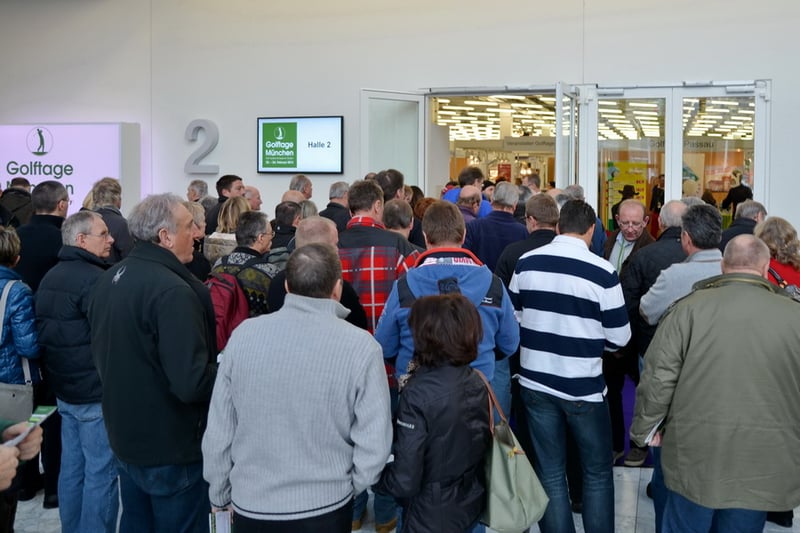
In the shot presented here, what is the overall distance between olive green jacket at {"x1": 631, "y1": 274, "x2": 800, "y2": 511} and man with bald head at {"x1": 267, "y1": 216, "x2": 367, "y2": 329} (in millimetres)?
1299

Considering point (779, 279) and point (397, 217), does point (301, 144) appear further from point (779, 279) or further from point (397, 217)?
point (779, 279)

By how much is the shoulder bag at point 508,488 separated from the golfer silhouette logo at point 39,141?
1094cm

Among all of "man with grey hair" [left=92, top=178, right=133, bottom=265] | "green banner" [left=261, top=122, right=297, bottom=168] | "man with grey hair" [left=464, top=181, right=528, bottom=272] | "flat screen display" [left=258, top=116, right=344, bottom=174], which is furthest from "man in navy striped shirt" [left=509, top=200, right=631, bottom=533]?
"green banner" [left=261, top=122, right=297, bottom=168]

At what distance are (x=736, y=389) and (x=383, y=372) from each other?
4.57 ft

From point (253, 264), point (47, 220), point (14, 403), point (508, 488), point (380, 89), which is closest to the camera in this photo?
point (14, 403)

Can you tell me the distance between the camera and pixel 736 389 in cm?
314

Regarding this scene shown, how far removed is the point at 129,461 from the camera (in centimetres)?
306

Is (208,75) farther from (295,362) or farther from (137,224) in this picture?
(295,362)

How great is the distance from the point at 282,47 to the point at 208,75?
3.89 feet

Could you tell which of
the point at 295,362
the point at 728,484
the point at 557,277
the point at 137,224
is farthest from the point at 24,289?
the point at 728,484

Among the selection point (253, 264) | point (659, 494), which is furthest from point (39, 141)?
point (659, 494)

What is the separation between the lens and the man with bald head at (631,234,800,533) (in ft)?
10.3

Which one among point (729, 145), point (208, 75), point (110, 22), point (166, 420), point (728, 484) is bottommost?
point (728, 484)

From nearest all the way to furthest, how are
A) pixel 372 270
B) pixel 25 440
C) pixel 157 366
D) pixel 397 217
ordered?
pixel 25 440 < pixel 157 366 < pixel 372 270 < pixel 397 217
